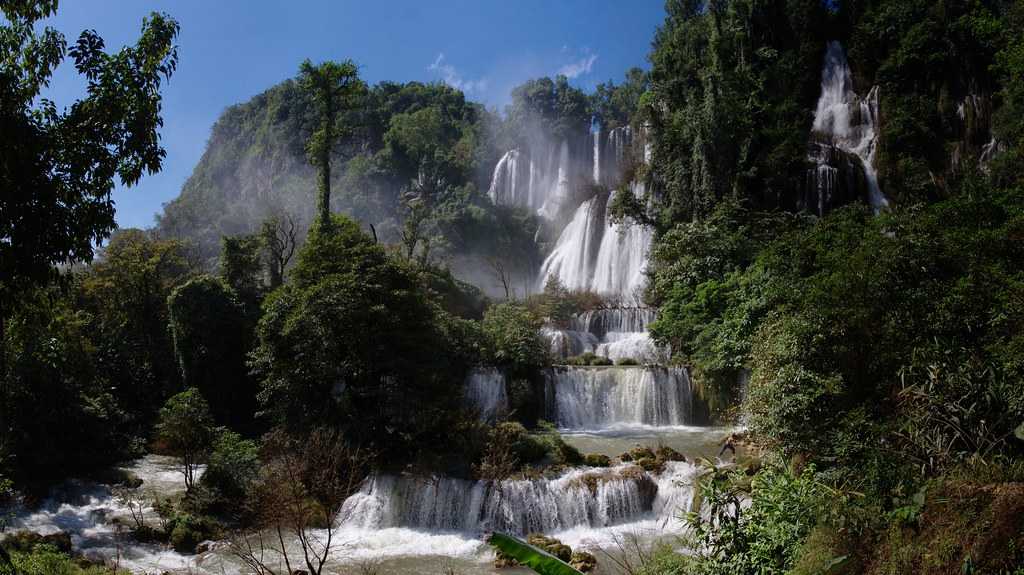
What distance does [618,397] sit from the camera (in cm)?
2106

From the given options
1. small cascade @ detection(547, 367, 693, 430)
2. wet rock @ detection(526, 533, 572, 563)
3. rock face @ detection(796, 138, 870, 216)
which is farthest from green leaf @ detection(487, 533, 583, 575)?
rock face @ detection(796, 138, 870, 216)

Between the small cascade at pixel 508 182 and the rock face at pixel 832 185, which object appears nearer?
the rock face at pixel 832 185

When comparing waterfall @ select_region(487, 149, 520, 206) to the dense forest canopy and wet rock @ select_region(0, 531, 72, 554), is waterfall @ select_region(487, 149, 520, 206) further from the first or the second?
wet rock @ select_region(0, 531, 72, 554)

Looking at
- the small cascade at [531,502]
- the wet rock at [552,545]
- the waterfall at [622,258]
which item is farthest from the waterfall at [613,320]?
the wet rock at [552,545]

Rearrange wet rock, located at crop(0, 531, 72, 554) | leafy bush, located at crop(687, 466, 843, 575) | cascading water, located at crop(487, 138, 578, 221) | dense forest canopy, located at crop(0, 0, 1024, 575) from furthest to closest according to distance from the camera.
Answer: cascading water, located at crop(487, 138, 578, 221), wet rock, located at crop(0, 531, 72, 554), leafy bush, located at crop(687, 466, 843, 575), dense forest canopy, located at crop(0, 0, 1024, 575)

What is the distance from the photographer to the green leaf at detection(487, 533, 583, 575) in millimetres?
4059

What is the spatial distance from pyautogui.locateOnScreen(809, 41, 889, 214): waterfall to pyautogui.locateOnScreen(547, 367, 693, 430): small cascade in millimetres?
13101

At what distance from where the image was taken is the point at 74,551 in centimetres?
1308

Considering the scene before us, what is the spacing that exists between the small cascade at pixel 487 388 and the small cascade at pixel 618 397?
1655mm

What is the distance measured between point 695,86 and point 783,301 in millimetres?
19806

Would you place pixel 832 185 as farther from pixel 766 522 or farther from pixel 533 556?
pixel 533 556

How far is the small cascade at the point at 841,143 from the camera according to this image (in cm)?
2809

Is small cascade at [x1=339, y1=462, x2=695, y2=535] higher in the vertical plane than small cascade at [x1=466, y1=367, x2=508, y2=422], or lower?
lower

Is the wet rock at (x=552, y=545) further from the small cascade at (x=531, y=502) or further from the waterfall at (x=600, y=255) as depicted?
the waterfall at (x=600, y=255)
